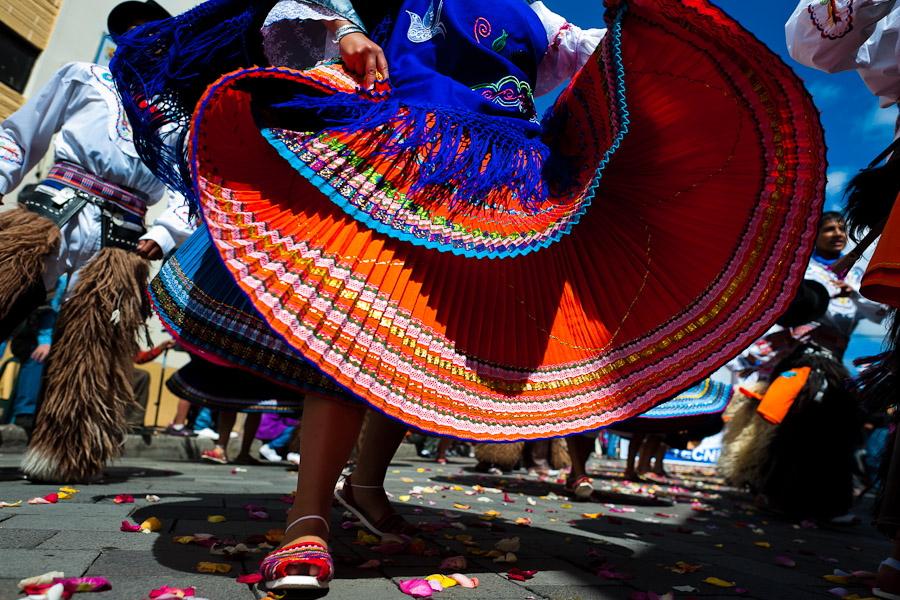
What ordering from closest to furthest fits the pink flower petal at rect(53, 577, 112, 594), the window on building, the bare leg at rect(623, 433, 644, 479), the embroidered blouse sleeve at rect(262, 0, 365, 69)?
the pink flower petal at rect(53, 577, 112, 594)
the embroidered blouse sleeve at rect(262, 0, 365, 69)
the bare leg at rect(623, 433, 644, 479)
the window on building

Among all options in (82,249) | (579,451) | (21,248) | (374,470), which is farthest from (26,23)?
(374,470)

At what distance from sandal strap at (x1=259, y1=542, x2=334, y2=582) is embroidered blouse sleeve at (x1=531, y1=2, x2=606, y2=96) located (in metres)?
1.73

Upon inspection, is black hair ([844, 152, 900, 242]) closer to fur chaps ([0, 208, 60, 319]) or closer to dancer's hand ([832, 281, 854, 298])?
dancer's hand ([832, 281, 854, 298])

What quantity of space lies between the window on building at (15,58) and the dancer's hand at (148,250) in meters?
10.4

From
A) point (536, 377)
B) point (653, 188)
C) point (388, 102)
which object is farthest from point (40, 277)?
point (653, 188)

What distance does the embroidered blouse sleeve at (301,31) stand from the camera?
70.0 inches

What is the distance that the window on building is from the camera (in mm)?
10617

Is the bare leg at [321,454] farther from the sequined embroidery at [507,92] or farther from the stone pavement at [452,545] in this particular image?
the sequined embroidery at [507,92]

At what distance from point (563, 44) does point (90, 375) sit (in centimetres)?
259

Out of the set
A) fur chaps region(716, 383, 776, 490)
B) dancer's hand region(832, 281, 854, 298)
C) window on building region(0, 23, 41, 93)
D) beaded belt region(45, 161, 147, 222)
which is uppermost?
window on building region(0, 23, 41, 93)

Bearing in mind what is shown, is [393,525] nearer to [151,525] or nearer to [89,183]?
[151,525]

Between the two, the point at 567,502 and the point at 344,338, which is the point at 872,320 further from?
the point at 344,338

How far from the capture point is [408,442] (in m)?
9.18

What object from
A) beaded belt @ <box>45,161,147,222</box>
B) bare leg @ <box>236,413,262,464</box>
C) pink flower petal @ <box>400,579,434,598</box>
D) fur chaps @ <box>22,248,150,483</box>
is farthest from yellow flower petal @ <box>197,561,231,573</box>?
bare leg @ <box>236,413,262,464</box>
